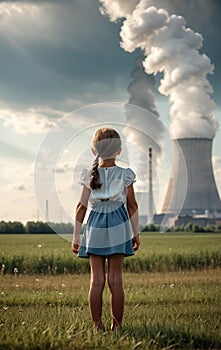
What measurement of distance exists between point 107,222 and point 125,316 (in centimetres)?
130

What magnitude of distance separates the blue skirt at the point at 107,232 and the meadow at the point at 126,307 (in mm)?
496

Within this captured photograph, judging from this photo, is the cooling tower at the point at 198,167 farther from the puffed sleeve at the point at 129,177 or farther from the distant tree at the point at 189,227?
the puffed sleeve at the point at 129,177

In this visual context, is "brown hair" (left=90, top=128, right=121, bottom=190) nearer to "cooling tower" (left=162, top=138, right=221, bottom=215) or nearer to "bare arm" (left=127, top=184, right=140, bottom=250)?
"bare arm" (left=127, top=184, right=140, bottom=250)

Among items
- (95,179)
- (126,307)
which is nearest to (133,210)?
(95,179)

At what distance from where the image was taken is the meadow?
12.2 feet

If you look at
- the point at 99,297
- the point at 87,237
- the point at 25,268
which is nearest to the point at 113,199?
the point at 87,237

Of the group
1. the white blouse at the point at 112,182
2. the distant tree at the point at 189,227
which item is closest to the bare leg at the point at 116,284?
the white blouse at the point at 112,182

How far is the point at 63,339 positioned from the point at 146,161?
187cm

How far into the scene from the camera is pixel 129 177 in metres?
4.33

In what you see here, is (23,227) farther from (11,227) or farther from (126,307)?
(126,307)

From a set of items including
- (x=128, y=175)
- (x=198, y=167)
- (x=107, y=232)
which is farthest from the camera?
(x=198, y=167)

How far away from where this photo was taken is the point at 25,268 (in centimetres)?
1098

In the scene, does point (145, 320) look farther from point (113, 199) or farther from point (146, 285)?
point (146, 285)

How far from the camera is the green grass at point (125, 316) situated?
12.0ft
